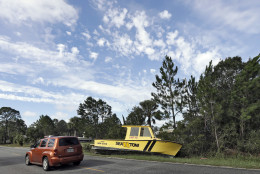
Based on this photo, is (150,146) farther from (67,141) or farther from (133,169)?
(67,141)

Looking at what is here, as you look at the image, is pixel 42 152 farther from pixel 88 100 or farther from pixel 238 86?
pixel 88 100

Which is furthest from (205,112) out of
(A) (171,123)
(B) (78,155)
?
(B) (78,155)

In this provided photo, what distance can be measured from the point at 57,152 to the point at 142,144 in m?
7.48

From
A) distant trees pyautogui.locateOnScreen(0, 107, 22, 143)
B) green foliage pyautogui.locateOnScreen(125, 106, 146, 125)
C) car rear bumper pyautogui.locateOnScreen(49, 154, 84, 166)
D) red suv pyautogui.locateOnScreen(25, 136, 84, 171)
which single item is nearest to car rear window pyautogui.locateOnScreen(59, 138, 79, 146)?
red suv pyautogui.locateOnScreen(25, 136, 84, 171)

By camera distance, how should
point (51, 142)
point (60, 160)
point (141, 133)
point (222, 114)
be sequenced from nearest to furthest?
1. point (60, 160)
2. point (51, 142)
3. point (141, 133)
4. point (222, 114)

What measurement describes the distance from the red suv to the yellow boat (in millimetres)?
5899

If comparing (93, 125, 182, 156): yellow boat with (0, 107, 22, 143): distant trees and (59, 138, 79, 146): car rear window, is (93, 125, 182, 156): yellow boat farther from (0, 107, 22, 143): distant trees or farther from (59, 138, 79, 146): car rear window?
(0, 107, 22, 143): distant trees

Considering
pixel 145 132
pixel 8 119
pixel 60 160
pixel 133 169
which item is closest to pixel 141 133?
pixel 145 132

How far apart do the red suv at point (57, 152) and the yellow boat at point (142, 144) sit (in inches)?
232

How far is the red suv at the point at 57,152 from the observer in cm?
926

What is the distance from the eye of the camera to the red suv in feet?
30.4

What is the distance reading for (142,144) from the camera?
1487cm

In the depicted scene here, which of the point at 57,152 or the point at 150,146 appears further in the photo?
the point at 150,146

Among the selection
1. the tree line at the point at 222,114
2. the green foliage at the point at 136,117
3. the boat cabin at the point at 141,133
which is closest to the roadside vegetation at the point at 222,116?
the tree line at the point at 222,114
